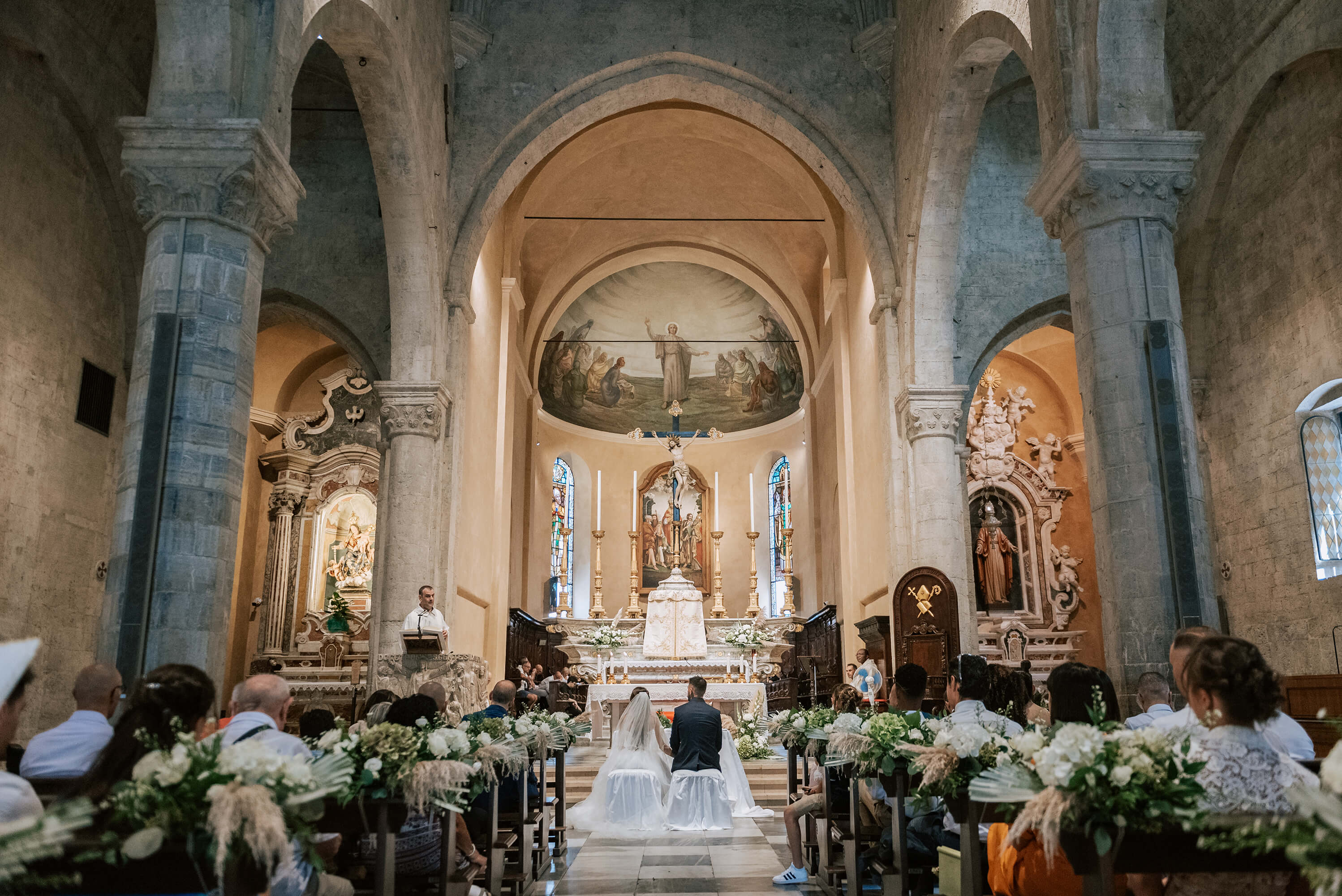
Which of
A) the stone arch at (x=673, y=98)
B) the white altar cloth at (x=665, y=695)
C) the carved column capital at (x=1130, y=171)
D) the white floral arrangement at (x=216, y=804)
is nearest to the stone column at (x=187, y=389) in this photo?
the white floral arrangement at (x=216, y=804)

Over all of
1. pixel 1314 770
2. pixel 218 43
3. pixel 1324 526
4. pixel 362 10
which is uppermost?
pixel 362 10

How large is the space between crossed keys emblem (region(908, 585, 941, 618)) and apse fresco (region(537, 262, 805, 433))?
12750 mm

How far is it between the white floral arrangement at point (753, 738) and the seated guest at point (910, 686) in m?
7.25

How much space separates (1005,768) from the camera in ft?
10.3

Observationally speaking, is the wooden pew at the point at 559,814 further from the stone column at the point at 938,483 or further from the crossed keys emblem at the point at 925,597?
the stone column at the point at 938,483

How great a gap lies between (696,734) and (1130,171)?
5256 mm

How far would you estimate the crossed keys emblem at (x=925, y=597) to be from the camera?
38.5ft

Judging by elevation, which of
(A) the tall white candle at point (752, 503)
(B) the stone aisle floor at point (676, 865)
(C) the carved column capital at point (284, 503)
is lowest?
(B) the stone aisle floor at point (676, 865)

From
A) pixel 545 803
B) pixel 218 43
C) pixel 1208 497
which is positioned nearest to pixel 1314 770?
pixel 545 803

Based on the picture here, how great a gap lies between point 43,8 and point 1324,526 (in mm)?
14192

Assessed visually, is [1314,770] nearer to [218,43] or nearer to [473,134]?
[218,43]

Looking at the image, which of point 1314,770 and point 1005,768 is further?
point 1314,770

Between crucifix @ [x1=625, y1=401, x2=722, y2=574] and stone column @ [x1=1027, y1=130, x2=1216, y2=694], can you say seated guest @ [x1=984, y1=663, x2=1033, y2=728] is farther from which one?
crucifix @ [x1=625, y1=401, x2=722, y2=574]

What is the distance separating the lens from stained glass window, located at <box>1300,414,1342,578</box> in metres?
11.1
